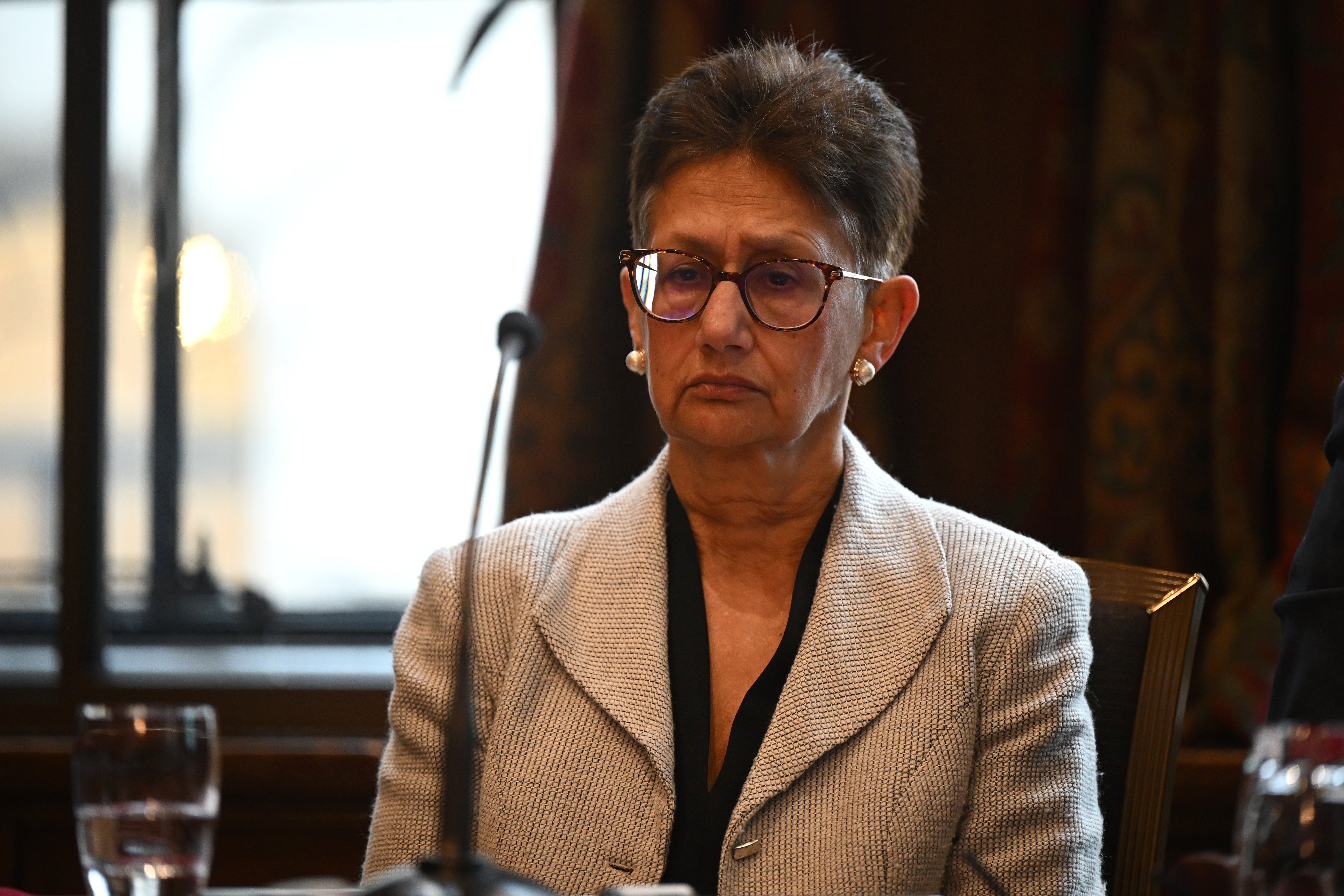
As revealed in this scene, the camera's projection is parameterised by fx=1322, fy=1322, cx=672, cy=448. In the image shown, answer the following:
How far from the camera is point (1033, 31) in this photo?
2.49 metres

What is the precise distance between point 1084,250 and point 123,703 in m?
2.00

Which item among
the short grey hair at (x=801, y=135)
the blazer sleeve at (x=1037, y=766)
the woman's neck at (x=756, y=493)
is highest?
the short grey hair at (x=801, y=135)

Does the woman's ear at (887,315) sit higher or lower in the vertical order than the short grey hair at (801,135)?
lower

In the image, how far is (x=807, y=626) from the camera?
153 cm

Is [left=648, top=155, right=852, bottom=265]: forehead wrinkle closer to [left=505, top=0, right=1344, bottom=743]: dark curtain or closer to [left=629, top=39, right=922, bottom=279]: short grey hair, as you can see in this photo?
[left=629, top=39, right=922, bottom=279]: short grey hair

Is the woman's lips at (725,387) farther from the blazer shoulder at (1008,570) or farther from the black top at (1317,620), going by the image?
the black top at (1317,620)

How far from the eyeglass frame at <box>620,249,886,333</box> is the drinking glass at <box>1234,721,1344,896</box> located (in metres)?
0.88

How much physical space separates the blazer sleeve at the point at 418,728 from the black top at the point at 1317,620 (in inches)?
33.4

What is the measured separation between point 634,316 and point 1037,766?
73 cm

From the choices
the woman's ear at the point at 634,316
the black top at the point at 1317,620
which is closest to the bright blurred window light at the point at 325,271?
the woman's ear at the point at 634,316

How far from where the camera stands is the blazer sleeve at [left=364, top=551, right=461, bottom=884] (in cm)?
142

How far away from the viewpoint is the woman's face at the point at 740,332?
1528 millimetres

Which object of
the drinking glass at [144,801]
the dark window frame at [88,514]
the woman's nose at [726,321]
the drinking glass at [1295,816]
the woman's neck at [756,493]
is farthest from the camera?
the dark window frame at [88,514]

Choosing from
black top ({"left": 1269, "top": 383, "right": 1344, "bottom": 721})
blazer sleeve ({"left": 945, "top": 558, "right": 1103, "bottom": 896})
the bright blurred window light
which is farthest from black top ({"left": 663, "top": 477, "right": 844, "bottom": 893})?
the bright blurred window light
